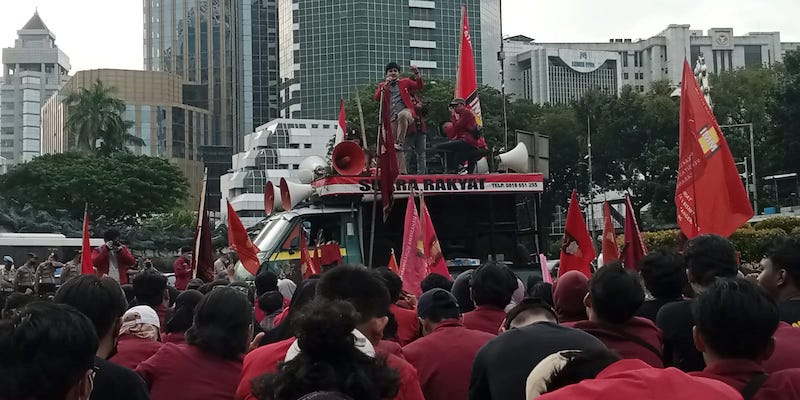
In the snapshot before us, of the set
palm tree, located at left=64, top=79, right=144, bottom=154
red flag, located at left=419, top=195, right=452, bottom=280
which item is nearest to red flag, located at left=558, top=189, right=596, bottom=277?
red flag, located at left=419, top=195, right=452, bottom=280

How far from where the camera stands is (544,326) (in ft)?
13.4

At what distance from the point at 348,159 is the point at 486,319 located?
856 centimetres

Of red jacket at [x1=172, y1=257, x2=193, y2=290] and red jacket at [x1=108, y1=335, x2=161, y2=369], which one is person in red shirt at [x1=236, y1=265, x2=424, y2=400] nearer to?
red jacket at [x1=108, y1=335, x2=161, y2=369]

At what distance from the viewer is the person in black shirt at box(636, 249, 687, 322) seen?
5.48m

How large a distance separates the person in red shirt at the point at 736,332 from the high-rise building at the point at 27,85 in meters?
187

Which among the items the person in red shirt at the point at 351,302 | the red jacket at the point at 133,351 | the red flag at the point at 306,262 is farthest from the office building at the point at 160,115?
the person in red shirt at the point at 351,302

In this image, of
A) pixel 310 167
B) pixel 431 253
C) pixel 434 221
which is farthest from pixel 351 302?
pixel 310 167

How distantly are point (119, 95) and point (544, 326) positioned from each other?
374ft

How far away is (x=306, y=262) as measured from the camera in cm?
1259

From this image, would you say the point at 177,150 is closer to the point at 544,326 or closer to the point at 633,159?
the point at 633,159

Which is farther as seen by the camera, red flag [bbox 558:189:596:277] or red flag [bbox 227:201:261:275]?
red flag [bbox 227:201:261:275]

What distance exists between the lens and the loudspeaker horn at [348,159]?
14.0m

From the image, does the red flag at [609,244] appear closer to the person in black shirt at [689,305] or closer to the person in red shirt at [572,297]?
the person in black shirt at [689,305]

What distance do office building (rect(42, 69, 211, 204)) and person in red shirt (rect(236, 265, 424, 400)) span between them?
10939cm
